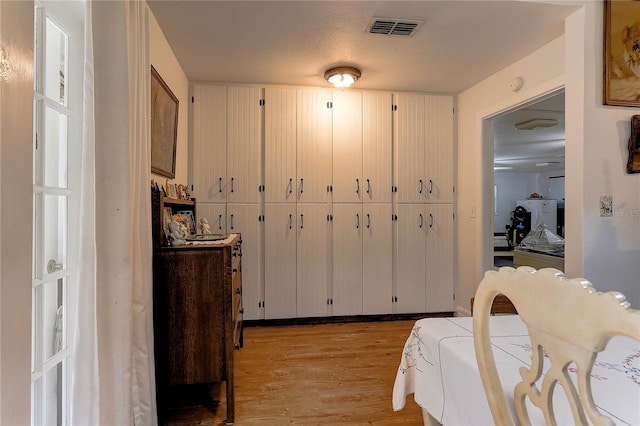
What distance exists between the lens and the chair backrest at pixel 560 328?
490 mm

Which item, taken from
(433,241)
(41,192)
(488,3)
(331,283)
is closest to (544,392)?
(41,192)

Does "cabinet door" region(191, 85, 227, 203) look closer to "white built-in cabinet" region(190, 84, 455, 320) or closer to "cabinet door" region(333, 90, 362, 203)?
"white built-in cabinet" region(190, 84, 455, 320)

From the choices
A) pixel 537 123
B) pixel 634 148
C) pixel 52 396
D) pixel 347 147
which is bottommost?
pixel 52 396

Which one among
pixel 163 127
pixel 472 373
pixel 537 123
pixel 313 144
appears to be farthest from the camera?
pixel 537 123

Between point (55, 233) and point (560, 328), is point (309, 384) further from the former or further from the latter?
point (560, 328)

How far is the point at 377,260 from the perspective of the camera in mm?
3359

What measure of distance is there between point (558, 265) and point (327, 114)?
3.04 meters

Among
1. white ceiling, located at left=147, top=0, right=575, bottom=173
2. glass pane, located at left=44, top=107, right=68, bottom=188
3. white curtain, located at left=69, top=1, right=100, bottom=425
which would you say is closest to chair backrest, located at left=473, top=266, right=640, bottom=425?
white curtain, located at left=69, top=1, right=100, bottom=425

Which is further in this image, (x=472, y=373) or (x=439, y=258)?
(x=439, y=258)

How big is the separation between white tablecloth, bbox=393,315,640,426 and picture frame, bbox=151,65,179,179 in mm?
1841

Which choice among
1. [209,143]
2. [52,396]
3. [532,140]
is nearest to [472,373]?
[52,396]

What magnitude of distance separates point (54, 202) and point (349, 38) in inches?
80.1

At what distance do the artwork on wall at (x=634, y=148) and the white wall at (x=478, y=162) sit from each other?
2.18 ft

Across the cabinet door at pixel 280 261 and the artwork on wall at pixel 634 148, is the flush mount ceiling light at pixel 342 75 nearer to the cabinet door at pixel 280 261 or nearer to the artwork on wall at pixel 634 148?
the cabinet door at pixel 280 261
